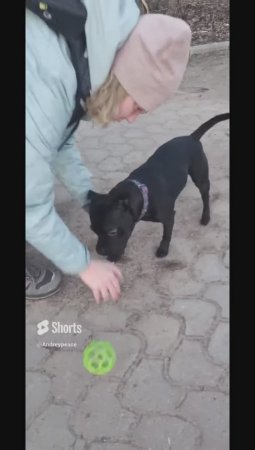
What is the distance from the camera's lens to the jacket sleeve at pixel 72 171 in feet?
6.95

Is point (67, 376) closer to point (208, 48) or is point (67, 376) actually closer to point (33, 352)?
point (33, 352)

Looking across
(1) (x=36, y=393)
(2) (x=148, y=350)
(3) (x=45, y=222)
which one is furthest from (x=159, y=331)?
(3) (x=45, y=222)

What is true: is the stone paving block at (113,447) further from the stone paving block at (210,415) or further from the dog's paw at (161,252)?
the dog's paw at (161,252)

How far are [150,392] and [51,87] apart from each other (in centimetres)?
89

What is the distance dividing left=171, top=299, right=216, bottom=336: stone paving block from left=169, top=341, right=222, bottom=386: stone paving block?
8 centimetres

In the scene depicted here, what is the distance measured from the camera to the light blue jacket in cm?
143

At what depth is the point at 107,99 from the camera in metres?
1.61

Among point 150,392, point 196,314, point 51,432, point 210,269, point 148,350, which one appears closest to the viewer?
point 51,432

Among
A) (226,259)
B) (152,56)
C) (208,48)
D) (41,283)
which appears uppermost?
(152,56)

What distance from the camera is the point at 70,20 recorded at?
4.62ft

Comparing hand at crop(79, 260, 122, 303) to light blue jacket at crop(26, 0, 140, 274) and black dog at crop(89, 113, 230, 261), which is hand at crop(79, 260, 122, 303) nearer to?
light blue jacket at crop(26, 0, 140, 274)

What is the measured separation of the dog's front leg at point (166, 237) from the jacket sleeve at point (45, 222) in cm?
68

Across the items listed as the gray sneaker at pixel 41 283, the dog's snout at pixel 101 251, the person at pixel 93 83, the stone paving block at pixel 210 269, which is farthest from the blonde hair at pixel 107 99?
the stone paving block at pixel 210 269

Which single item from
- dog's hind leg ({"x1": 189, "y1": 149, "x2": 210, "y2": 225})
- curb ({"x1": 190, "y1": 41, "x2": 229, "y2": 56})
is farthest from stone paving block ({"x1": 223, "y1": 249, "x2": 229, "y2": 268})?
curb ({"x1": 190, "y1": 41, "x2": 229, "y2": 56})
